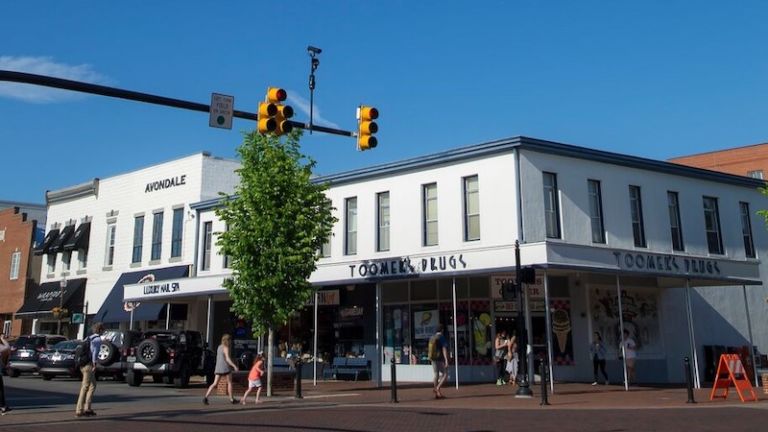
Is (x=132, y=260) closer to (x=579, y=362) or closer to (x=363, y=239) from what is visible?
(x=363, y=239)

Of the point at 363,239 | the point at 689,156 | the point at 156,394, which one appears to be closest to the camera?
the point at 156,394

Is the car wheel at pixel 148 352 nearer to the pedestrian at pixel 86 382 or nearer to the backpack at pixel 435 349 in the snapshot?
the pedestrian at pixel 86 382

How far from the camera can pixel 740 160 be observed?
61844 millimetres

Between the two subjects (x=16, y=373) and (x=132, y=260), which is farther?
(x=132, y=260)

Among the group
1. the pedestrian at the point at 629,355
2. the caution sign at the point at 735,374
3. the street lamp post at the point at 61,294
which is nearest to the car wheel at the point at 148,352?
the pedestrian at the point at 629,355

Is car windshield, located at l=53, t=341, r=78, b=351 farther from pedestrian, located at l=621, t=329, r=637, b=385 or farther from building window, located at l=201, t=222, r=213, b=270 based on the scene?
pedestrian, located at l=621, t=329, r=637, b=385

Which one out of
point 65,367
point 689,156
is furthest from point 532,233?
point 689,156

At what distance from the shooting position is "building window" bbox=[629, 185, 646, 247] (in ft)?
86.1

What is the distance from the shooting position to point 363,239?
27750 millimetres

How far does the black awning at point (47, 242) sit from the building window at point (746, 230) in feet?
120

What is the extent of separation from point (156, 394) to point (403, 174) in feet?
37.7

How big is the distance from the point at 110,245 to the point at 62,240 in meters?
4.27

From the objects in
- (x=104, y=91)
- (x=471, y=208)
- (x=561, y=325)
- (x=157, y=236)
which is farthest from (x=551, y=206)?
(x=157, y=236)

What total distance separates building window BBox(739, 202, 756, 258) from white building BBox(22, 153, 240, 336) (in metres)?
23.1
